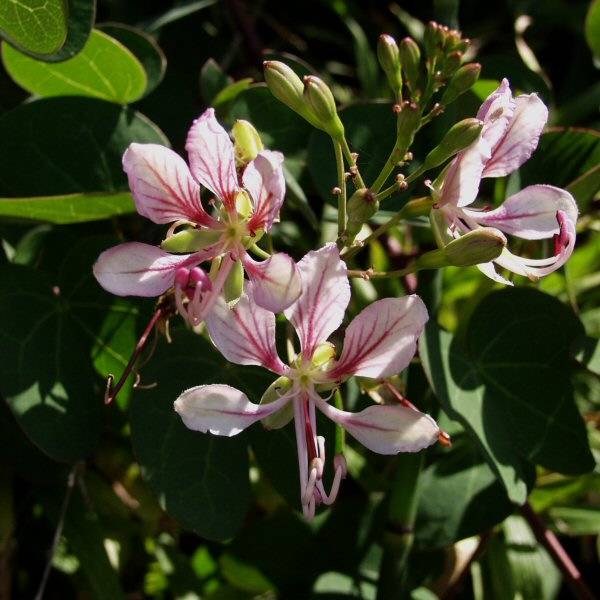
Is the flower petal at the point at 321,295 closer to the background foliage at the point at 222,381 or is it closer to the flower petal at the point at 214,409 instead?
the flower petal at the point at 214,409

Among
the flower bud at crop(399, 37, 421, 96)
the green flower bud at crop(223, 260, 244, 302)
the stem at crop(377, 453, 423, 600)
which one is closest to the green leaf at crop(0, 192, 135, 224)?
the green flower bud at crop(223, 260, 244, 302)

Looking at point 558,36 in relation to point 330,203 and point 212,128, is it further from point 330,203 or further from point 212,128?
point 212,128

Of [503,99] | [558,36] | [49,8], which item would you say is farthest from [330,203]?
[558,36]

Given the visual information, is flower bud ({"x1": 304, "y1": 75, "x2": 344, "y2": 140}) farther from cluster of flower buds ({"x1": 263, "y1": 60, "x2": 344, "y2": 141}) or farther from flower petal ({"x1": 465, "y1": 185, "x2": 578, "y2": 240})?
flower petal ({"x1": 465, "y1": 185, "x2": 578, "y2": 240})

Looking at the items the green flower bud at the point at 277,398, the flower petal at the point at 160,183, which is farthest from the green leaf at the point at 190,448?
the flower petal at the point at 160,183

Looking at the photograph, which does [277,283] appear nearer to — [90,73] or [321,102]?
[321,102]

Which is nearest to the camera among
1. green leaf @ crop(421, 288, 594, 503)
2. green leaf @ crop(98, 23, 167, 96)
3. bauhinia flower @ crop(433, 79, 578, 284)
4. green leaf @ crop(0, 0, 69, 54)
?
bauhinia flower @ crop(433, 79, 578, 284)
